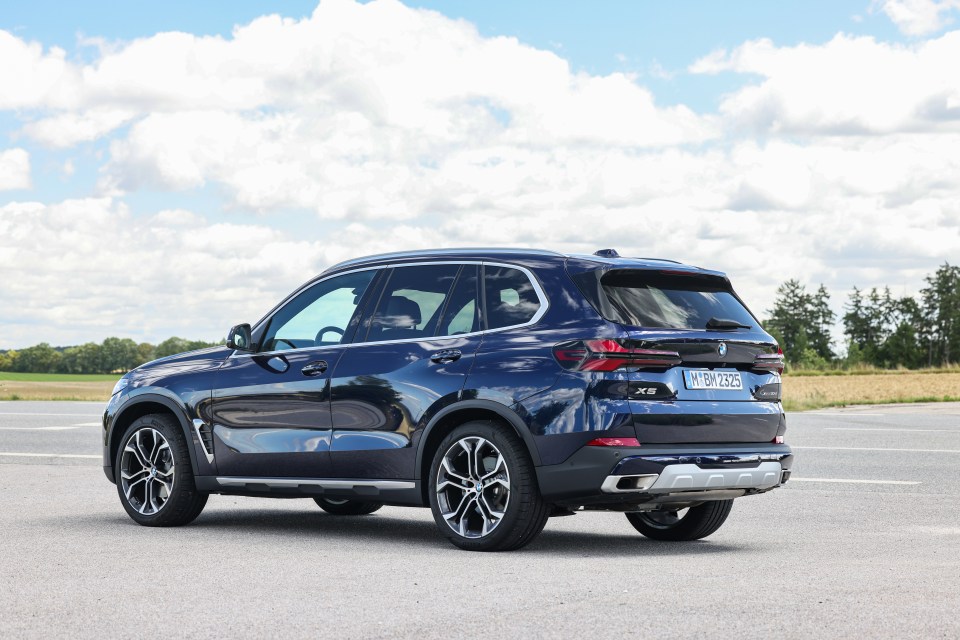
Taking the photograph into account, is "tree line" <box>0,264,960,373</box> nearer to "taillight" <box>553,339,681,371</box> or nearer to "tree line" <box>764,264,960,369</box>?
"tree line" <box>764,264,960,369</box>

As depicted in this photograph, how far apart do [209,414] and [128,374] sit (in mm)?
907

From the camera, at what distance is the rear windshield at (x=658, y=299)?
7.90m

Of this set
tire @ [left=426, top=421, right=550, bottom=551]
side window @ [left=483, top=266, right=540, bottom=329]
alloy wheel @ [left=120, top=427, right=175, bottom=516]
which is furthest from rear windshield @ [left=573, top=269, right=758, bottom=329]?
alloy wheel @ [left=120, top=427, right=175, bottom=516]

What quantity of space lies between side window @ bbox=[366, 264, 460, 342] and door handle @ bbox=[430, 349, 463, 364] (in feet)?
0.76

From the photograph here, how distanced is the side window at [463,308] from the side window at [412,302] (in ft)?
0.21

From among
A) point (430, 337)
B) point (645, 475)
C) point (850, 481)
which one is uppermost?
point (430, 337)

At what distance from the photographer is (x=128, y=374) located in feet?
32.7

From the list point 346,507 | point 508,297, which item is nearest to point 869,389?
point 346,507

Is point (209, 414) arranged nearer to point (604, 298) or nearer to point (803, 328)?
point (604, 298)

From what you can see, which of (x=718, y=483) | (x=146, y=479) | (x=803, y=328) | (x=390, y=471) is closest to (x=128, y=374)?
(x=146, y=479)

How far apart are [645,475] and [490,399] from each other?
101 centimetres

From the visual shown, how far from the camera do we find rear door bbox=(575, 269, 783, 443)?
7.67 meters

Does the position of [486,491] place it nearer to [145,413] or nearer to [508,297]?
[508,297]

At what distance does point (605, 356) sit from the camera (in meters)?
7.61
